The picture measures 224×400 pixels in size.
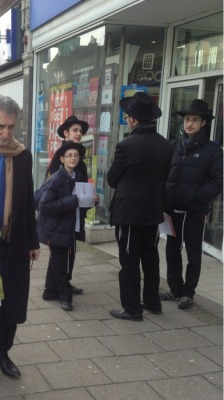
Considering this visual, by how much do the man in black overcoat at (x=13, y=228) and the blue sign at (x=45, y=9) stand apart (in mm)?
4882

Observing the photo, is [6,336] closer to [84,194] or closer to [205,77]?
[84,194]

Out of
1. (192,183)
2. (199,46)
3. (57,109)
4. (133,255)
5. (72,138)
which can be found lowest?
(133,255)

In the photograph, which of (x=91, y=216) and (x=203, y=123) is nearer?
(x=203, y=123)

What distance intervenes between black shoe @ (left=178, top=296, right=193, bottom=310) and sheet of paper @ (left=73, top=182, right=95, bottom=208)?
125cm

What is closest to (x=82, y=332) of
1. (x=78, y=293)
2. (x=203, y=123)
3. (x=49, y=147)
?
(x=78, y=293)

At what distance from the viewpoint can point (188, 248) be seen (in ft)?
15.1

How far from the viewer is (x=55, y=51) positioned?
29.2ft

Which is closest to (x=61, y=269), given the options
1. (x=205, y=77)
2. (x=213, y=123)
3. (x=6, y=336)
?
(x=6, y=336)

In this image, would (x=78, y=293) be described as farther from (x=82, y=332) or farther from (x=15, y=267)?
(x=15, y=267)

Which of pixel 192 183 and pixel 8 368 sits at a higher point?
pixel 192 183

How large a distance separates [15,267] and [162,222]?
5.41ft

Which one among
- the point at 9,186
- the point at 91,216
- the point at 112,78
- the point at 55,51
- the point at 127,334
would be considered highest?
the point at 55,51

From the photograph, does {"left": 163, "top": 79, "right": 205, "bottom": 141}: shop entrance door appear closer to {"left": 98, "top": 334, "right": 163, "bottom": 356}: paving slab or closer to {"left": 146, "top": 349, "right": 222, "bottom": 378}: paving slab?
{"left": 98, "top": 334, "right": 163, "bottom": 356}: paving slab

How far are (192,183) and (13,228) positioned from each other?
77.2 inches
